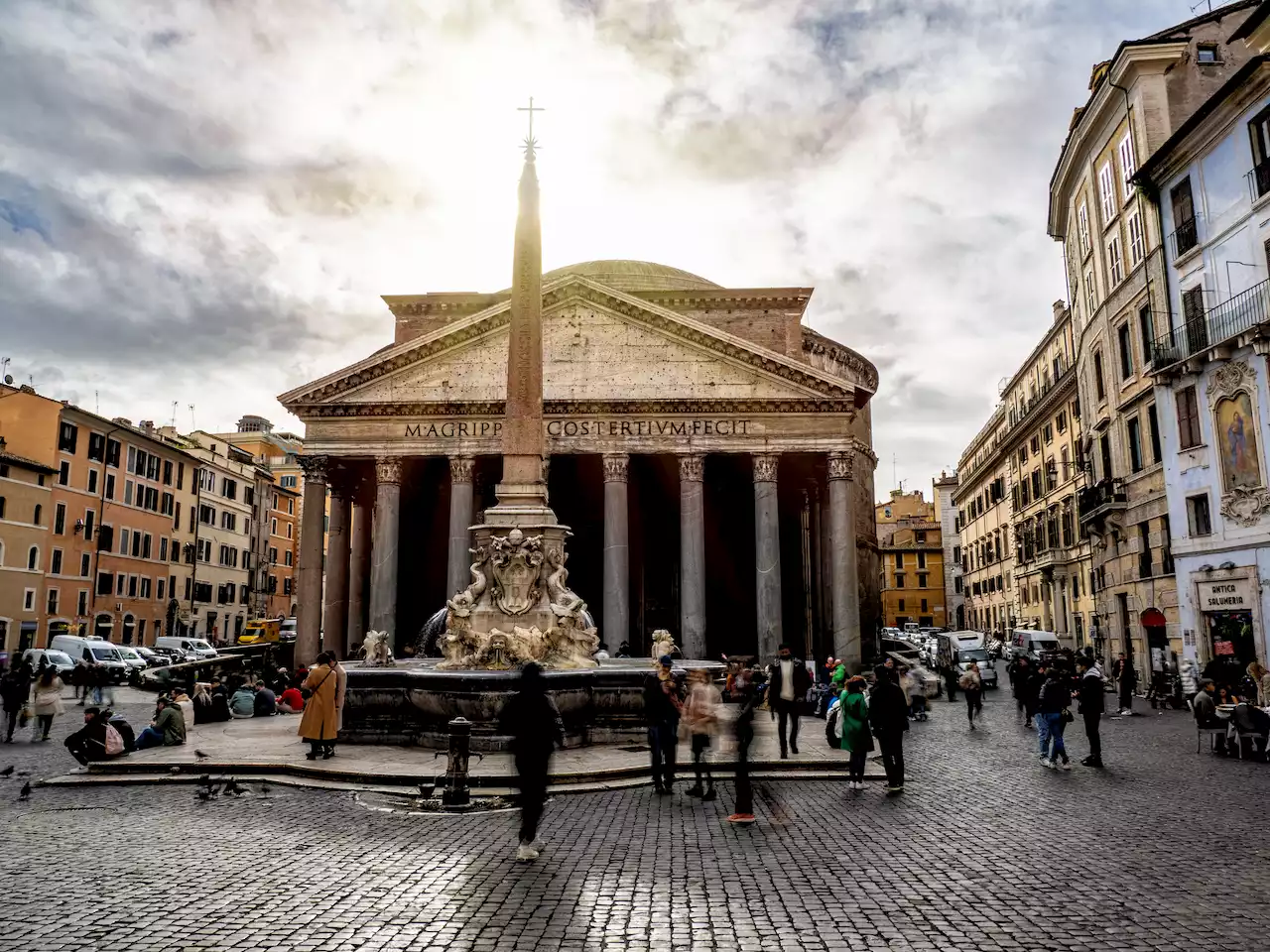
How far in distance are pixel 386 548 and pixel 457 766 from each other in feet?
71.1

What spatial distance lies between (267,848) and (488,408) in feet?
78.2

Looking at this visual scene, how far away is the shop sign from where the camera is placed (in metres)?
19.8

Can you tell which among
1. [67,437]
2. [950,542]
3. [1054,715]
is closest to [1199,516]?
[1054,715]

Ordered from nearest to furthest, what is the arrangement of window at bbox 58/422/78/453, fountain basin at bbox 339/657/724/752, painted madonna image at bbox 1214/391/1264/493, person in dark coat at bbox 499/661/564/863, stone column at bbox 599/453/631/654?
person in dark coat at bbox 499/661/564/863
fountain basin at bbox 339/657/724/752
painted madonna image at bbox 1214/391/1264/493
stone column at bbox 599/453/631/654
window at bbox 58/422/78/453

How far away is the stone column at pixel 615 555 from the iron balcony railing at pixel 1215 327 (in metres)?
15.0

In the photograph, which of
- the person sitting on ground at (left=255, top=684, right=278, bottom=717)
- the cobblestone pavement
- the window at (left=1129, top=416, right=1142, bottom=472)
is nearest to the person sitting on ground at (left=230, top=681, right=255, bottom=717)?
the person sitting on ground at (left=255, top=684, right=278, bottom=717)

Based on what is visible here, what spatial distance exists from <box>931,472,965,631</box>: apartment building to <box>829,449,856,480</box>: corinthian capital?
4675 cm

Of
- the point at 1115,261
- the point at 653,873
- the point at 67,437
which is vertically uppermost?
the point at 1115,261

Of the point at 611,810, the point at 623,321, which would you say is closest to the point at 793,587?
the point at 623,321

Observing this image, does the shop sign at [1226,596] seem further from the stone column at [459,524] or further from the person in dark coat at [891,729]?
the stone column at [459,524]

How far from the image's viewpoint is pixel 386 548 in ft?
97.5

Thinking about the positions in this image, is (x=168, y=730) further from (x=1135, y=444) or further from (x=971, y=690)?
(x=1135, y=444)

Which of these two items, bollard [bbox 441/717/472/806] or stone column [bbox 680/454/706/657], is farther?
stone column [bbox 680/454/706/657]

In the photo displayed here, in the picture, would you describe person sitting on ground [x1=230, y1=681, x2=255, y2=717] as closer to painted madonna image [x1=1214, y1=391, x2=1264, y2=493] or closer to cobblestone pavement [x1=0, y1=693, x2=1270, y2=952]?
cobblestone pavement [x1=0, y1=693, x2=1270, y2=952]
